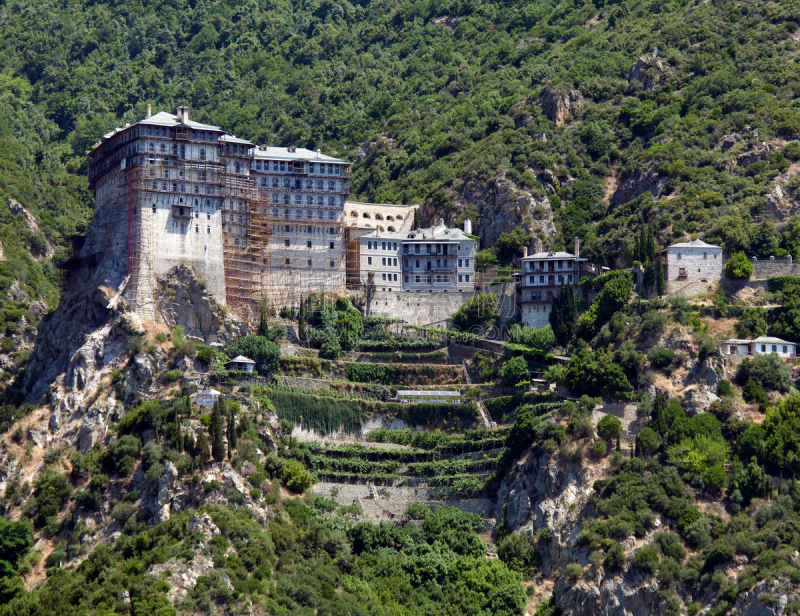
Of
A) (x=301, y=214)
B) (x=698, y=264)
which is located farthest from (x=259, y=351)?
(x=698, y=264)

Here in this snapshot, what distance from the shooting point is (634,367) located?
104688 mm

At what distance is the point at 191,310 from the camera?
109312 millimetres

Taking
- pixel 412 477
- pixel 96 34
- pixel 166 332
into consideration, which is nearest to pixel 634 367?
pixel 412 477

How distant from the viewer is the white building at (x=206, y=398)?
100938mm

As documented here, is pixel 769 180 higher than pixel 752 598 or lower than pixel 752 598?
higher

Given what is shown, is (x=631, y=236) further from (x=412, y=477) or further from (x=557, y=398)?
(x=412, y=477)

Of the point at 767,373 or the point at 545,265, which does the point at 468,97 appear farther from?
the point at 767,373

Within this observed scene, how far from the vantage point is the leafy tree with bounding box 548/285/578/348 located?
113 meters

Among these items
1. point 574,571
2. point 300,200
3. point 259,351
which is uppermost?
point 300,200

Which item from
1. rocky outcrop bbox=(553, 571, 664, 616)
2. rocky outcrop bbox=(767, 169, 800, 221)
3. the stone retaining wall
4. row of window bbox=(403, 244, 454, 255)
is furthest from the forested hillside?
rocky outcrop bbox=(553, 571, 664, 616)

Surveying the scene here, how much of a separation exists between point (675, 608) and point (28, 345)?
63525 millimetres

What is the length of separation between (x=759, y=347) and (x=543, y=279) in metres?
21.4

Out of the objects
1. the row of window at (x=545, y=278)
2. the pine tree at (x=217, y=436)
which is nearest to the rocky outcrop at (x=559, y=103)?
the row of window at (x=545, y=278)

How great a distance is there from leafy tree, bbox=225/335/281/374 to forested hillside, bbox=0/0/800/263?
95.7 ft
